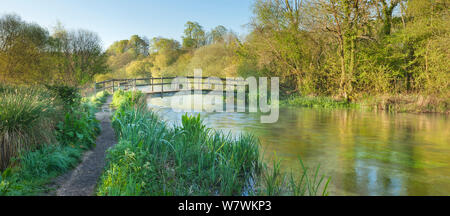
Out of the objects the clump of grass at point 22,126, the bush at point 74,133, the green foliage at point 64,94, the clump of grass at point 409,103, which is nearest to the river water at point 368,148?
the clump of grass at point 409,103

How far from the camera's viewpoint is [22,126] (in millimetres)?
4637

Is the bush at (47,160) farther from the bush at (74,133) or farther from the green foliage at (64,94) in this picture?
the green foliage at (64,94)

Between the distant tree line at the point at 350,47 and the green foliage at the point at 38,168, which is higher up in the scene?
the distant tree line at the point at 350,47

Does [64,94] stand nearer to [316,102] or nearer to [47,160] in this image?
[47,160]

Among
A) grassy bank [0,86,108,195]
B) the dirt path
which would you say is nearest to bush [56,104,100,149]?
grassy bank [0,86,108,195]

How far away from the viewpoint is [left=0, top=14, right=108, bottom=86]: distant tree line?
20.0m

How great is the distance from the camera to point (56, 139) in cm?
534

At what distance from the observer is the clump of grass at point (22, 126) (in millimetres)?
4395

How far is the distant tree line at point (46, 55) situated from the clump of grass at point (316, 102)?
1317 centimetres

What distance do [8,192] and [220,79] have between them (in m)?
22.9

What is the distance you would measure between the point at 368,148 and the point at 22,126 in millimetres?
7289

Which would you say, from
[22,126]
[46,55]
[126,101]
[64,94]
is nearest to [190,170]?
[22,126]

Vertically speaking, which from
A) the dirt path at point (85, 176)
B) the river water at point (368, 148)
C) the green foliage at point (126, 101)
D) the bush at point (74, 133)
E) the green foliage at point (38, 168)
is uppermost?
the green foliage at point (126, 101)

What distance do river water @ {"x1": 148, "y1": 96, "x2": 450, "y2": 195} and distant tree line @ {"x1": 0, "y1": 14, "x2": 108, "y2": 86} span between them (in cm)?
1236
